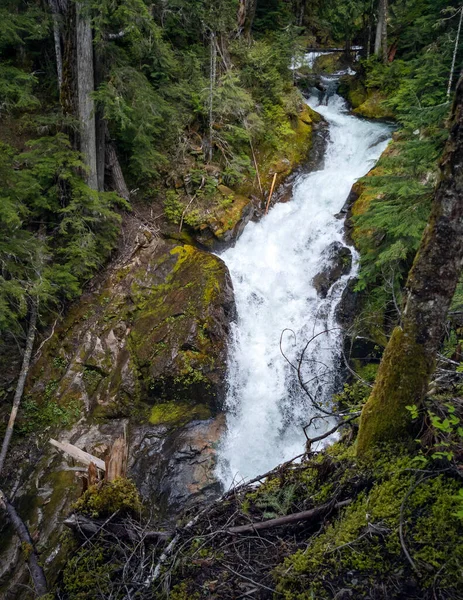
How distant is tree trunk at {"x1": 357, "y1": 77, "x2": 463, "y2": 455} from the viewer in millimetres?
2260

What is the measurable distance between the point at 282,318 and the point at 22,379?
19.4 ft

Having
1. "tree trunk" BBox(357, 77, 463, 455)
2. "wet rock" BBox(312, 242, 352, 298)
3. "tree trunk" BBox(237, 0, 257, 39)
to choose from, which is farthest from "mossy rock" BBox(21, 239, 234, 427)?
"tree trunk" BBox(237, 0, 257, 39)

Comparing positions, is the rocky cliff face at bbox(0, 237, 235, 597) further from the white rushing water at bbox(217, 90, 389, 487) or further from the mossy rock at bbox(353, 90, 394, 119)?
the mossy rock at bbox(353, 90, 394, 119)

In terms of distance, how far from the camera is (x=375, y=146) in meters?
12.5

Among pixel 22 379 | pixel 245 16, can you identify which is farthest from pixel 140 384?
pixel 245 16

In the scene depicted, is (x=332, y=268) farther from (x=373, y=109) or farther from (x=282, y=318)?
(x=373, y=109)

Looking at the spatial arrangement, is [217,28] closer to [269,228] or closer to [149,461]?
[269,228]

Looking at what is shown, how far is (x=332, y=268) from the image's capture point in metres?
9.69

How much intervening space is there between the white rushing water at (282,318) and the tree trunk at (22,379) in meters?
3.92

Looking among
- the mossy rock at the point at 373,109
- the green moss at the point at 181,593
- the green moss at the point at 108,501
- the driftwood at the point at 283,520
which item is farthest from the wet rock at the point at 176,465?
the mossy rock at the point at 373,109

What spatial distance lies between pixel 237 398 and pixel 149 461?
7.56 feet

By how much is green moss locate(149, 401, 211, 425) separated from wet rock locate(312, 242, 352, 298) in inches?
164

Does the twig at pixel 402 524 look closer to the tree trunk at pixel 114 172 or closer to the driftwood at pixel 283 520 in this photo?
the driftwood at pixel 283 520

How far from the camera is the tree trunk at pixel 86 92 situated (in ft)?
25.1
